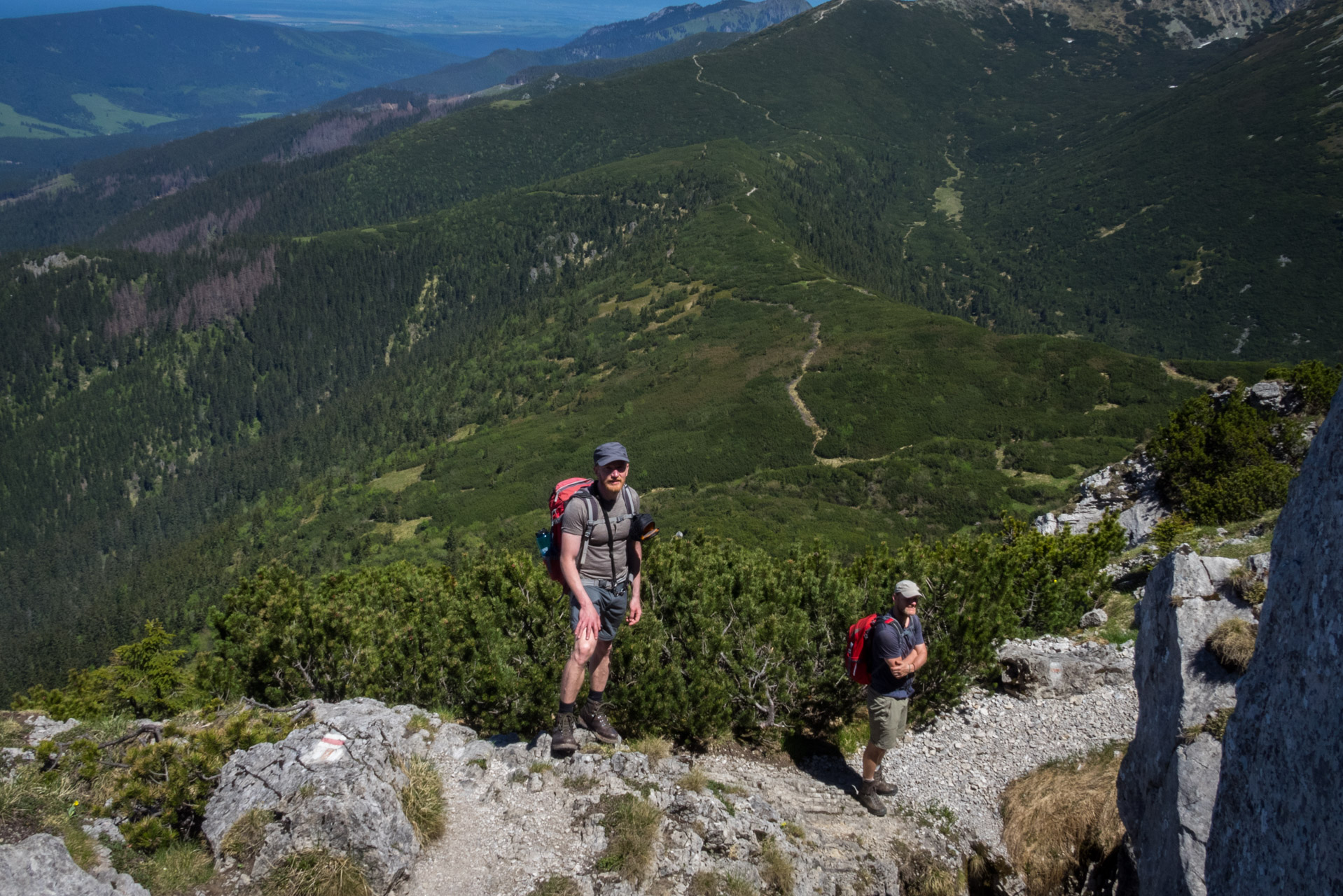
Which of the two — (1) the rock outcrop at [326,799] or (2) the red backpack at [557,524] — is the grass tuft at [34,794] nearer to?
(1) the rock outcrop at [326,799]

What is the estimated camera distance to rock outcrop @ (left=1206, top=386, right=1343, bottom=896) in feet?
19.1

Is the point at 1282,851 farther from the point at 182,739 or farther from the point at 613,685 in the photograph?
the point at 182,739

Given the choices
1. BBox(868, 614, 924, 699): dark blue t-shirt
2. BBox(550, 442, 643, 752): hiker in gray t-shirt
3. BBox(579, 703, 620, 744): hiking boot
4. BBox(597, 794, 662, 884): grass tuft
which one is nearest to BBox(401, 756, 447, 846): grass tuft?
BBox(550, 442, 643, 752): hiker in gray t-shirt

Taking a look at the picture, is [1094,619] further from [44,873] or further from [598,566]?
[44,873]

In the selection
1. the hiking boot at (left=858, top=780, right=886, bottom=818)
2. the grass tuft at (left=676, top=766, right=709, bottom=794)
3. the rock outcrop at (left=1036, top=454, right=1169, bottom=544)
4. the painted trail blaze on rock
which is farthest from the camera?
the rock outcrop at (left=1036, top=454, right=1169, bottom=544)

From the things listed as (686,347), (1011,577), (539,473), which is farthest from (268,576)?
(686,347)

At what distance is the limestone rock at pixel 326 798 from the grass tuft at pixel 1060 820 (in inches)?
348

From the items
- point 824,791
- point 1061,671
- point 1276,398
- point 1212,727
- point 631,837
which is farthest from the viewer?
point 1276,398

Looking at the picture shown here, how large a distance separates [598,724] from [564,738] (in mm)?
712

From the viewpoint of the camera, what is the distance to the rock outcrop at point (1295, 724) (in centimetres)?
583

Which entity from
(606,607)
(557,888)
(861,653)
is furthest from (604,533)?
(861,653)

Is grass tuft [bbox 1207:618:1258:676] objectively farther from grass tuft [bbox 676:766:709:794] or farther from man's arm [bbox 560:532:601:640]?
man's arm [bbox 560:532:601:640]

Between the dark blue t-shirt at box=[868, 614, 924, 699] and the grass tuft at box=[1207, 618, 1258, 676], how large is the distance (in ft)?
11.9

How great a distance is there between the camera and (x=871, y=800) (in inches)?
466
